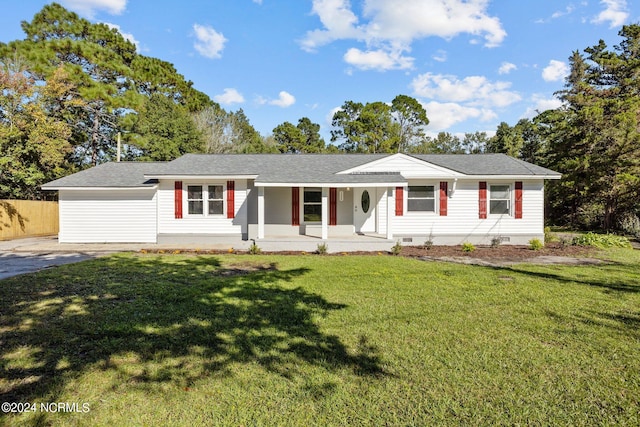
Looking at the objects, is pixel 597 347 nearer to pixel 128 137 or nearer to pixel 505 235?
pixel 505 235

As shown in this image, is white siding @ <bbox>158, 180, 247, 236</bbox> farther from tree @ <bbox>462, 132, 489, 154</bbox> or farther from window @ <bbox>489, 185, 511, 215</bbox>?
tree @ <bbox>462, 132, 489, 154</bbox>

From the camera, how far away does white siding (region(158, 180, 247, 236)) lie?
1361 centimetres

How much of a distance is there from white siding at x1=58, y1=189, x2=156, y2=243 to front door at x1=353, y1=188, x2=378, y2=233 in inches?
335

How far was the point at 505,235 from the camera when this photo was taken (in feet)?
45.7

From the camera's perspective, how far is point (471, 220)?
1397cm

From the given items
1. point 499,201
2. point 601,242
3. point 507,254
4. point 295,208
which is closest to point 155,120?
point 295,208

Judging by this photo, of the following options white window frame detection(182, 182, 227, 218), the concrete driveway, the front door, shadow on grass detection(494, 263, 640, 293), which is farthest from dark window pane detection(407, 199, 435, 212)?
the concrete driveway

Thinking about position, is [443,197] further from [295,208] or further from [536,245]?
[295,208]

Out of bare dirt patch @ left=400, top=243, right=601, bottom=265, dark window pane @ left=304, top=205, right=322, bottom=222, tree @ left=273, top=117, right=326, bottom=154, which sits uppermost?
tree @ left=273, top=117, right=326, bottom=154

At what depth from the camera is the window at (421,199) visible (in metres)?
14.0

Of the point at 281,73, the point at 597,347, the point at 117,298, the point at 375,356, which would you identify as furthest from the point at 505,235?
the point at 281,73

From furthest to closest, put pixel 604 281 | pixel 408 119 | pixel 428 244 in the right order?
pixel 408 119 < pixel 428 244 < pixel 604 281

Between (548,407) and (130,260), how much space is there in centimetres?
1031

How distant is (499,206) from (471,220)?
1.38 metres
